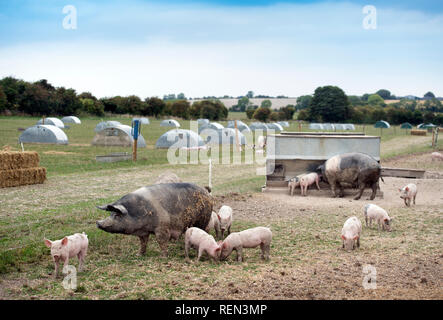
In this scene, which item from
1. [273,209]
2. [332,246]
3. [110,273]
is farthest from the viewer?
[273,209]

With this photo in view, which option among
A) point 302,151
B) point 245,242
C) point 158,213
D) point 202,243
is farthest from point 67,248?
point 302,151

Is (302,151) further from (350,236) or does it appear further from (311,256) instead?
(311,256)

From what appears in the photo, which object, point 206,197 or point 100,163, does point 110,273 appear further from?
point 100,163

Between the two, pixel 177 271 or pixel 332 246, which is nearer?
pixel 177 271

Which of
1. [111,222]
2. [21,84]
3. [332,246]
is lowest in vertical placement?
[332,246]

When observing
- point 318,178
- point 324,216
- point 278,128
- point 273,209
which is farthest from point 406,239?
point 278,128

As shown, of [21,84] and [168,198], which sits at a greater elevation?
[21,84]

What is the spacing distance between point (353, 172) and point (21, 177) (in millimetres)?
11640

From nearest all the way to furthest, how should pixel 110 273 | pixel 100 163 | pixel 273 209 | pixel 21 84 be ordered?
pixel 110 273 → pixel 273 209 → pixel 100 163 → pixel 21 84

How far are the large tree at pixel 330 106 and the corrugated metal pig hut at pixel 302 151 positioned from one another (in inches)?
3627

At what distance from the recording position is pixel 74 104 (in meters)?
85.2

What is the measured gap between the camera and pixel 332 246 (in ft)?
31.8

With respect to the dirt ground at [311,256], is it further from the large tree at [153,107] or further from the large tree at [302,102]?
the large tree at [302,102]

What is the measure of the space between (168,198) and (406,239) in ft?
17.1
